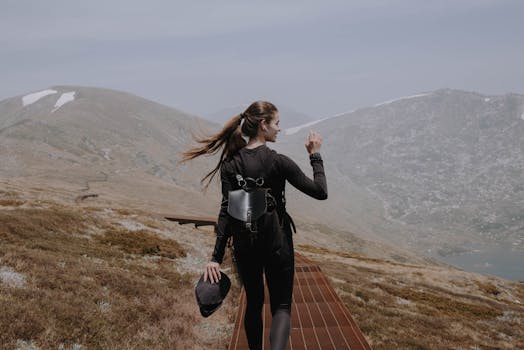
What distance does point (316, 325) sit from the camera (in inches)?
324

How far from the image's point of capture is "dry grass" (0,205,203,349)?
6.64m

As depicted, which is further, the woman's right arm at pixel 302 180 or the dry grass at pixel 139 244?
the dry grass at pixel 139 244

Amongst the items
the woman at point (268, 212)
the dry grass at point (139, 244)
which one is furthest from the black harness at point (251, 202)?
the dry grass at point (139, 244)

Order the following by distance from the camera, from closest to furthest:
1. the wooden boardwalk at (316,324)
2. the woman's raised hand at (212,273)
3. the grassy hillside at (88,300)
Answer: the woman's raised hand at (212,273), the grassy hillside at (88,300), the wooden boardwalk at (316,324)

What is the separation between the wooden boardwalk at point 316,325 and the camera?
23.5 feet

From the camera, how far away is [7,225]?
14102 mm

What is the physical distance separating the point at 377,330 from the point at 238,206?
7671 millimetres

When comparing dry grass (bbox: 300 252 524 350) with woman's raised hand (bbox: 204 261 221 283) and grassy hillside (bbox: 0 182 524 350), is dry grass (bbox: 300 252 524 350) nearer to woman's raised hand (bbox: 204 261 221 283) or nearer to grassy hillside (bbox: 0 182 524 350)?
grassy hillside (bbox: 0 182 524 350)

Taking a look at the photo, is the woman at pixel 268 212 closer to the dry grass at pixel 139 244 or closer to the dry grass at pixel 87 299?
the dry grass at pixel 87 299

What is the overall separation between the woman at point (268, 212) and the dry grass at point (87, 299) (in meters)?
3.67

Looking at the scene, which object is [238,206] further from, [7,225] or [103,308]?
[7,225]

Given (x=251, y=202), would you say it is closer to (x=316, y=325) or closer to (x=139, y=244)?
(x=316, y=325)

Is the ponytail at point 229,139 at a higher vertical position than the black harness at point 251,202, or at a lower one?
higher

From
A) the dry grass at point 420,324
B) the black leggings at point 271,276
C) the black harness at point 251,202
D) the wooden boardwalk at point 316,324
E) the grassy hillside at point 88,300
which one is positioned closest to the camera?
the black harness at point 251,202
